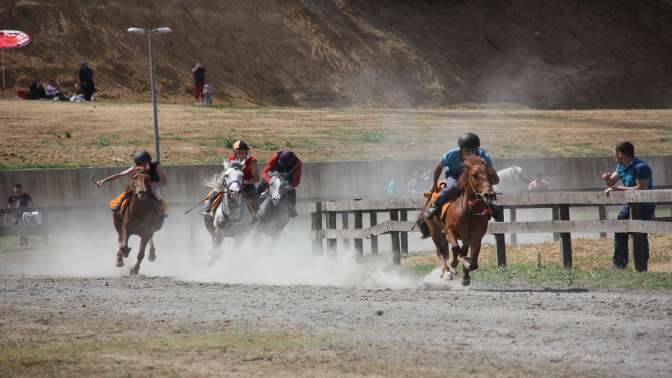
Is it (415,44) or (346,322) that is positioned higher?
(415,44)

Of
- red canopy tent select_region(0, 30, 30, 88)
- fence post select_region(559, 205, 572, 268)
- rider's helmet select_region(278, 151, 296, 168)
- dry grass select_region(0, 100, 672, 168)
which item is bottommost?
fence post select_region(559, 205, 572, 268)

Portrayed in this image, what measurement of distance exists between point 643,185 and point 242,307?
22.7 ft

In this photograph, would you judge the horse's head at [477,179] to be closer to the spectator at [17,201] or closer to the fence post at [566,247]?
the fence post at [566,247]

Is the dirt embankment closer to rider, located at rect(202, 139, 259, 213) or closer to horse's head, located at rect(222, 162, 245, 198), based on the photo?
rider, located at rect(202, 139, 259, 213)

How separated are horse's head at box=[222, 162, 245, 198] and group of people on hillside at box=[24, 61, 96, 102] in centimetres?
3696

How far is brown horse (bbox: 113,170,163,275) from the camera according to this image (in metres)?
19.3

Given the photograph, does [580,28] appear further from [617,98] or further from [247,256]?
[247,256]

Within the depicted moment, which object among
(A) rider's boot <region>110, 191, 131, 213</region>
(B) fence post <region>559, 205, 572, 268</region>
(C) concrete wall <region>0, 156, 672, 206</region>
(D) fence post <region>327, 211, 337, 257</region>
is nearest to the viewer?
(B) fence post <region>559, 205, 572, 268</region>

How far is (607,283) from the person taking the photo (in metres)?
15.0

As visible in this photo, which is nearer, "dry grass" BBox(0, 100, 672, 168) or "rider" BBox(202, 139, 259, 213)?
"rider" BBox(202, 139, 259, 213)

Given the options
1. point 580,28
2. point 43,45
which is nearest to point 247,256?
point 43,45

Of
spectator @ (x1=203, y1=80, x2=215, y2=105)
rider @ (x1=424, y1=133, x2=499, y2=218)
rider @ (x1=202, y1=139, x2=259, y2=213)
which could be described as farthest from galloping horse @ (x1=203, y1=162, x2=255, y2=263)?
spectator @ (x1=203, y1=80, x2=215, y2=105)

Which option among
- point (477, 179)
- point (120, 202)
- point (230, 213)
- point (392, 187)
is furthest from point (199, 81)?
point (477, 179)

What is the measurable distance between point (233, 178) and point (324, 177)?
20.6m
